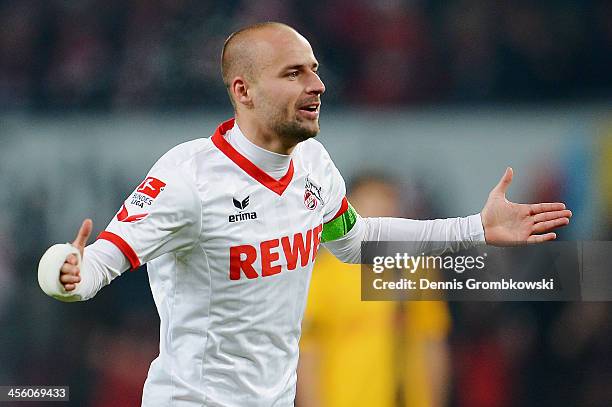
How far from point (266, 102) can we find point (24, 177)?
298 centimetres

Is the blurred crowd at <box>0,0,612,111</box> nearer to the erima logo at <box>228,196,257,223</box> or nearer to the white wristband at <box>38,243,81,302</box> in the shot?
the erima logo at <box>228,196,257,223</box>

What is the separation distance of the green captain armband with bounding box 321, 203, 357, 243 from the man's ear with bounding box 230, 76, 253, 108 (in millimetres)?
633

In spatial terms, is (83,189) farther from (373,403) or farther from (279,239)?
(279,239)

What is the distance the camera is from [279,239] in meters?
3.13

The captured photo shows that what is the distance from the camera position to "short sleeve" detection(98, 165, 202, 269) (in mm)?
2844

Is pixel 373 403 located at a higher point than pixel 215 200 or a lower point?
lower

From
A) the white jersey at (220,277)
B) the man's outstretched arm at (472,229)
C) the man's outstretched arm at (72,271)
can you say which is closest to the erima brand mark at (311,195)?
the white jersey at (220,277)

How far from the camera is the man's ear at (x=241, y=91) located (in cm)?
321

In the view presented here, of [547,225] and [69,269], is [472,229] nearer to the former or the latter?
[547,225]

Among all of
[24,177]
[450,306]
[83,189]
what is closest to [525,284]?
[450,306]

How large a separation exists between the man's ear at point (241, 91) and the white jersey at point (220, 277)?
0.15 metres

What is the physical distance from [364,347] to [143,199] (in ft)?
8.40

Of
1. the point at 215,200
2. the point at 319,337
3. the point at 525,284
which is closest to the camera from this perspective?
the point at 215,200

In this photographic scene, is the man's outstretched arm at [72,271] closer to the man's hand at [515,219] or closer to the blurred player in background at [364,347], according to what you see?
the man's hand at [515,219]
